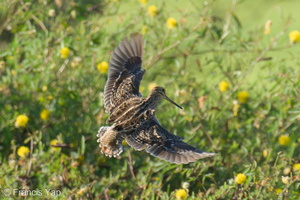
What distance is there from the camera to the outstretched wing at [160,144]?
8.93 ft

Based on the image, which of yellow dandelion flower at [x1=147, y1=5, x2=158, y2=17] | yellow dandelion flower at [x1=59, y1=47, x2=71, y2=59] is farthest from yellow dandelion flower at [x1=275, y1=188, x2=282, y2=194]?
yellow dandelion flower at [x1=147, y1=5, x2=158, y2=17]

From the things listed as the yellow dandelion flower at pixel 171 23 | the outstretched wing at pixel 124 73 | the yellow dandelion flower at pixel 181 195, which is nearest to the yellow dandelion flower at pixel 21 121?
the outstretched wing at pixel 124 73

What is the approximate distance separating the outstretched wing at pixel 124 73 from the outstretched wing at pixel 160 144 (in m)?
0.26

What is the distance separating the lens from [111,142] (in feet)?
9.49

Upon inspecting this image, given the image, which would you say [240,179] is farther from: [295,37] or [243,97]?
[295,37]

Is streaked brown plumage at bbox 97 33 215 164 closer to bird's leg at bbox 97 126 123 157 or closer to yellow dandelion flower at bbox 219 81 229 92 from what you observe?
bird's leg at bbox 97 126 123 157

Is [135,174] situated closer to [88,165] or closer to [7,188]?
[88,165]

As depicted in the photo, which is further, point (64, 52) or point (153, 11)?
point (153, 11)

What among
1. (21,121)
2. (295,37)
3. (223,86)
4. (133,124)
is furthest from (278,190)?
(21,121)

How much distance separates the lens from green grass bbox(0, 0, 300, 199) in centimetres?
303

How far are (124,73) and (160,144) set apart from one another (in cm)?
56

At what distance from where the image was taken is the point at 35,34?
3.80m

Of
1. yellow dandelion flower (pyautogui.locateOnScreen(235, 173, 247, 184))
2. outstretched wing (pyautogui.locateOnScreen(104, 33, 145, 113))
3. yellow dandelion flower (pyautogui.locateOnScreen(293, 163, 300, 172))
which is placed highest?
outstretched wing (pyautogui.locateOnScreen(104, 33, 145, 113))

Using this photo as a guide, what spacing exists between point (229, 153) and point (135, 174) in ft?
1.84
